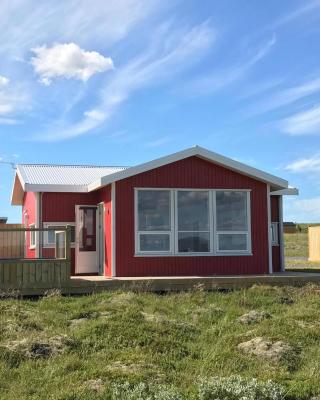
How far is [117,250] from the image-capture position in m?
15.7

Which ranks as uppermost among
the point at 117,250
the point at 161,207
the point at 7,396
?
the point at 161,207

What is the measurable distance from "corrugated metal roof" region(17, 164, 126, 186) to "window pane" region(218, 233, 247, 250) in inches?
173

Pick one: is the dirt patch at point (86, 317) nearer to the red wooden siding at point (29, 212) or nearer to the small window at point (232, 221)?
the small window at point (232, 221)

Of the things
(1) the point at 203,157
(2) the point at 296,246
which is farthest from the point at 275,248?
(2) the point at 296,246

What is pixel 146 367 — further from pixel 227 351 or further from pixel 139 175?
pixel 139 175

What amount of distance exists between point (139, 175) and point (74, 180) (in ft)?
10.8

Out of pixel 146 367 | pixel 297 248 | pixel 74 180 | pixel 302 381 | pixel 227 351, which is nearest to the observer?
pixel 302 381

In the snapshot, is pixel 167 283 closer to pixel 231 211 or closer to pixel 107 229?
pixel 107 229

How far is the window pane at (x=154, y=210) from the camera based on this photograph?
1596 cm

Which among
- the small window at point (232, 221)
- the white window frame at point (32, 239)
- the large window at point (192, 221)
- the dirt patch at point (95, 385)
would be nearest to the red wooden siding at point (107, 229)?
the large window at point (192, 221)

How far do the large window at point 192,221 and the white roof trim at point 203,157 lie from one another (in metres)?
0.58

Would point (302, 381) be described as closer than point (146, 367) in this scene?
Yes

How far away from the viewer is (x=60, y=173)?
770 inches

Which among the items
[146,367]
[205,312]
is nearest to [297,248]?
[205,312]
